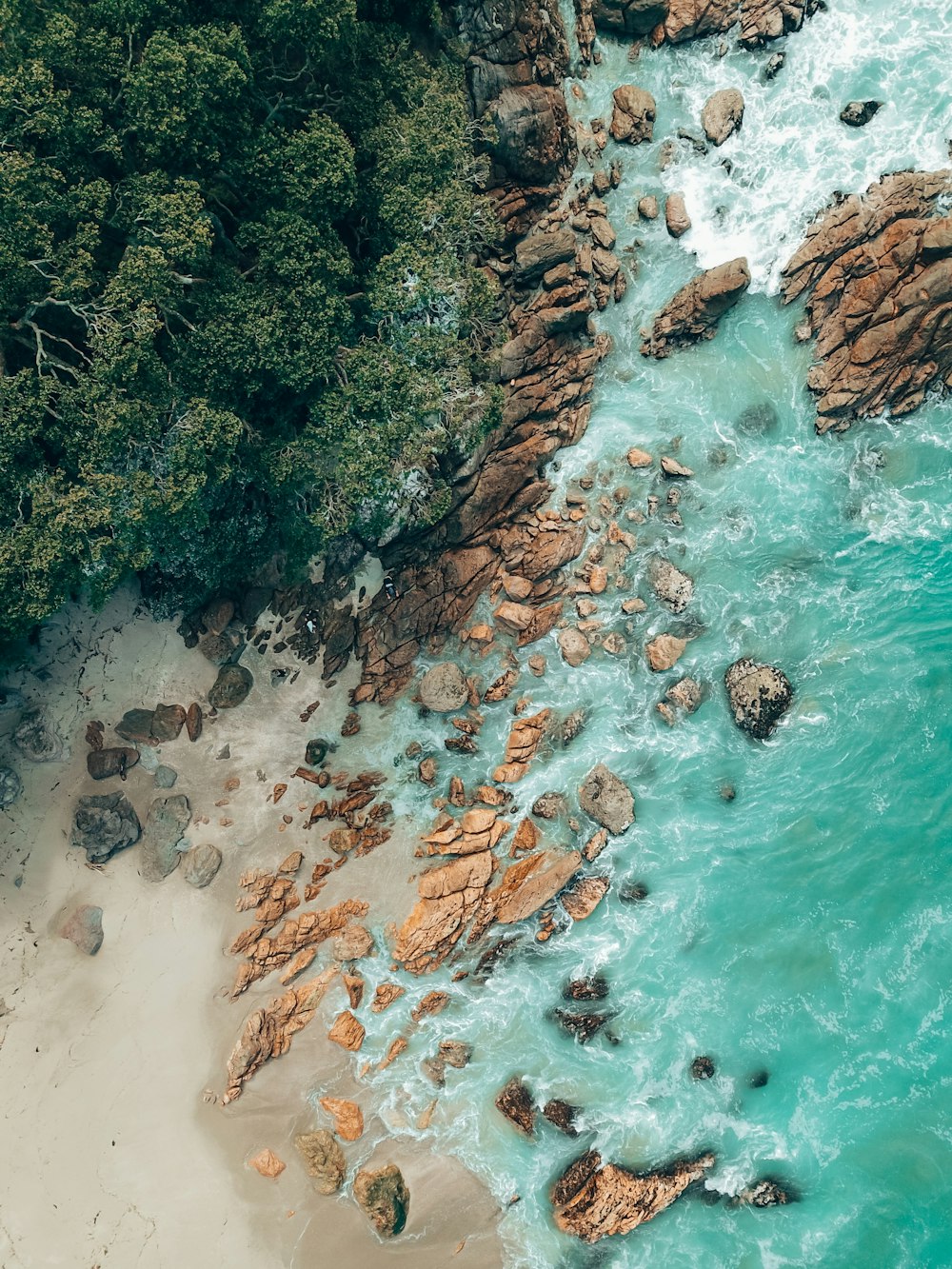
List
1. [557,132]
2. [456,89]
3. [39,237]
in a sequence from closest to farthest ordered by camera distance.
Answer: [39,237], [456,89], [557,132]

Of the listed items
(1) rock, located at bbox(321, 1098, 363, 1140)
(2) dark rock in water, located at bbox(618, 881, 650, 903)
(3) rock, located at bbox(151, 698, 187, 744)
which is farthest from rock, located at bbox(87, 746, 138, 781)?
(2) dark rock in water, located at bbox(618, 881, 650, 903)

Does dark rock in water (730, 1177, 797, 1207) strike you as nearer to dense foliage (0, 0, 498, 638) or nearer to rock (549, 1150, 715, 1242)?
rock (549, 1150, 715, 1242)

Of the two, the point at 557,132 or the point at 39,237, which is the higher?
the point at 39,237

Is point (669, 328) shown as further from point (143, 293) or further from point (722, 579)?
point (143, 293)

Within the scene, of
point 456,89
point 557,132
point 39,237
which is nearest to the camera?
point 39,237

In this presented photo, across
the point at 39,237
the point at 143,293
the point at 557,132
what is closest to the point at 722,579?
the point at 557,132

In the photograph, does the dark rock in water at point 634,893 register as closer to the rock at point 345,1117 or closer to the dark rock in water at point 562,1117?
the dark rock in water at point 562,1117
